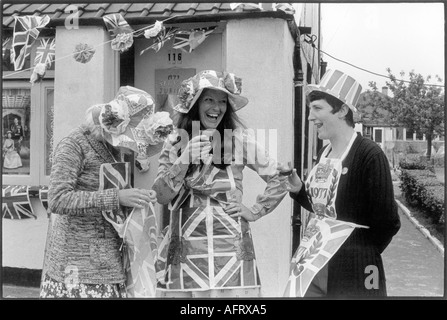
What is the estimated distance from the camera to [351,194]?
239 centimetres

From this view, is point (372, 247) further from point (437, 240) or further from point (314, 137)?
point (314, 137)

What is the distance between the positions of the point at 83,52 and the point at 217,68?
653 mm

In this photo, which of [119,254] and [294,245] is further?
[294,245]

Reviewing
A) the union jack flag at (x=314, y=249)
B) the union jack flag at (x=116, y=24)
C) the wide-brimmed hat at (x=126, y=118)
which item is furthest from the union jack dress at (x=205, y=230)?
the union jack flag at (x=116, y=24)

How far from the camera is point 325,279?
249 centimetres

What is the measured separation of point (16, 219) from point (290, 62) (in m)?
1.56

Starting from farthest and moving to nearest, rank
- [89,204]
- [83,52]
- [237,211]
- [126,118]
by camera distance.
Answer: [83,52] < [237,211] < [126,118] < [89,204]

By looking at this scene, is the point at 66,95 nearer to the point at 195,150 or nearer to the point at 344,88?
the point at 195,150

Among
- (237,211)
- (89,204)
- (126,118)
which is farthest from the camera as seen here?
(237,211)

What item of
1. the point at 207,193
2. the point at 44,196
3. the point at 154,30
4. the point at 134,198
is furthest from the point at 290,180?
the point at 44,196

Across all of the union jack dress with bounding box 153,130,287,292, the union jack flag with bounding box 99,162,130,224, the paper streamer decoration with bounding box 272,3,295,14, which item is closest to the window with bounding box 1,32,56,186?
the union jack flag with bounding box 99,162,130,224

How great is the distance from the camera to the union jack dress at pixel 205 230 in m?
2.40

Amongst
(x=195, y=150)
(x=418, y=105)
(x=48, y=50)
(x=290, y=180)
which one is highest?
(x=48, y=50)

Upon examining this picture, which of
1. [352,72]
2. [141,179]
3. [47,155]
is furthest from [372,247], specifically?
[47,155]
